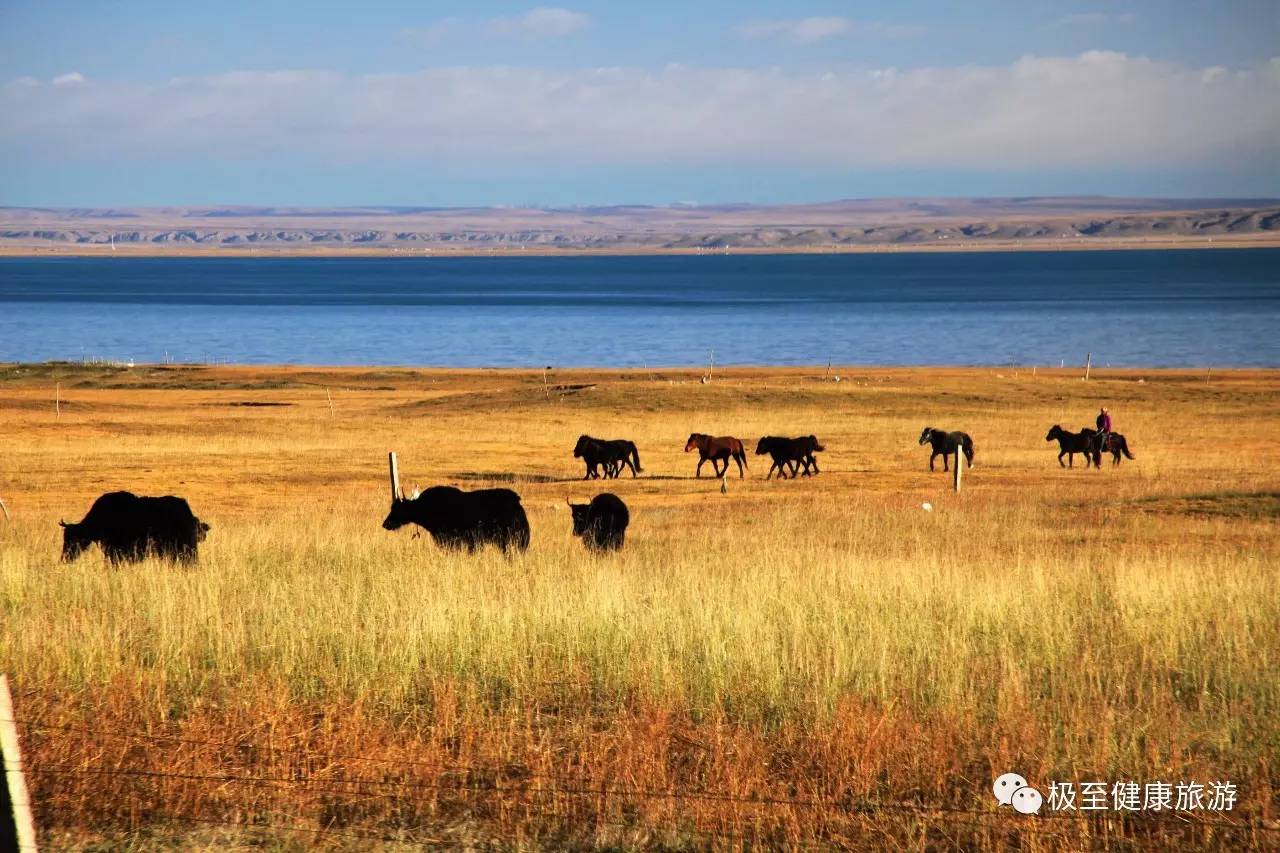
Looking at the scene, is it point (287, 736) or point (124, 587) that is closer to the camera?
point (287, 736)

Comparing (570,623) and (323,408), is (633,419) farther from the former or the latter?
(570,623)

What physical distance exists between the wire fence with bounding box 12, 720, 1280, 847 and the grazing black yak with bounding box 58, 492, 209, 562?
6493mm

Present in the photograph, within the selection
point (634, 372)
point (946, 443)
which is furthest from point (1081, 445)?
point (634, 372)

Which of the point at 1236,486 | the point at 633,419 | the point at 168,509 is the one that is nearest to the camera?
the point at 168,509

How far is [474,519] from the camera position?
15.5 metres

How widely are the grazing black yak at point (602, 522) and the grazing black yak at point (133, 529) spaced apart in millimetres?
4652

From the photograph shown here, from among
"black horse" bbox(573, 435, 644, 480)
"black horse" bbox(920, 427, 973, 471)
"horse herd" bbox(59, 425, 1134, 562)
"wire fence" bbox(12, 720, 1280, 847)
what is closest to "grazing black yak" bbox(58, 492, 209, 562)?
"horse herd" bbox(59, 425, 1134, 562)

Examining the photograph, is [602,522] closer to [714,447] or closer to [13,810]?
[13,810]

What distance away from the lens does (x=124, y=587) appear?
474 inches

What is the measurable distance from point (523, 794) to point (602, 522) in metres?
9.43

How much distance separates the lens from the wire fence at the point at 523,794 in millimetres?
6750

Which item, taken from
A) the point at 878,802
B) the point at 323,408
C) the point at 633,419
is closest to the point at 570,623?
the point at 878,802

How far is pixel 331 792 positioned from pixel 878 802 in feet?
9.61

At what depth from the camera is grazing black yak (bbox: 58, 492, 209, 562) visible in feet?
46.5
